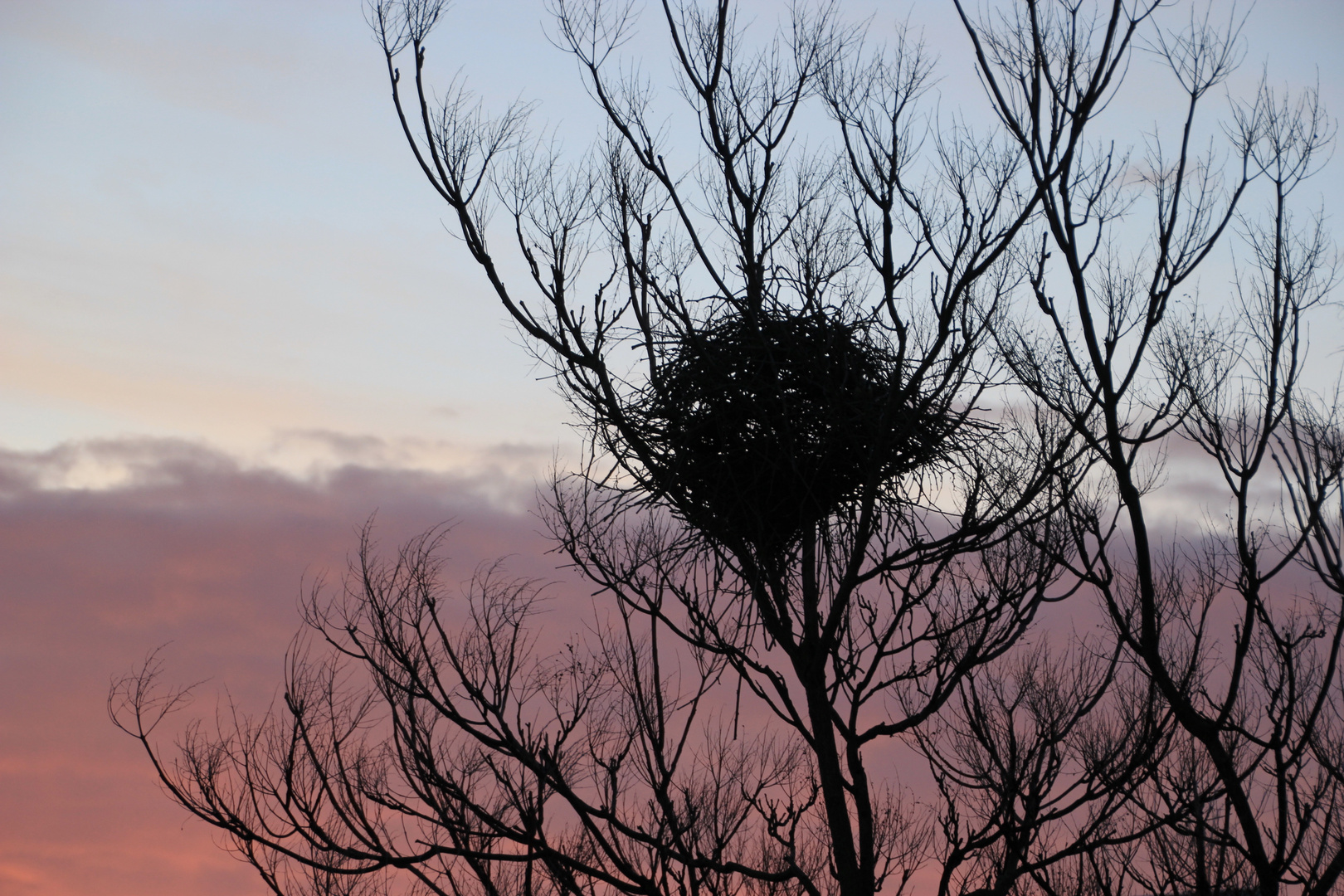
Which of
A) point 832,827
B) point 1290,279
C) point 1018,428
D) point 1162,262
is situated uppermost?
point 1290,279

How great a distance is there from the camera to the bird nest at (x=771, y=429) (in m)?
3.62

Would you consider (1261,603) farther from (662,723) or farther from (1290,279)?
(662,723)

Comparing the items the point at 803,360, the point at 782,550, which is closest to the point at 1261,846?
the point at 782,550

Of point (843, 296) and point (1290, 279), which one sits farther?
point (1290, 279)

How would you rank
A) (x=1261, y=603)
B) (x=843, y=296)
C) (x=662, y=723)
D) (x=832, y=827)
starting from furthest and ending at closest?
(x=1261, y=603) < (x=662, y=723) < (x=843, y=296) < (x=832, y=827)

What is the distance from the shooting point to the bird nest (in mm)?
3621

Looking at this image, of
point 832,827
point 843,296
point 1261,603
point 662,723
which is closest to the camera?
point 832,827

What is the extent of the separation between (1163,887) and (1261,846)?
9.08 ft

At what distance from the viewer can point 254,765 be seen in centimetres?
559

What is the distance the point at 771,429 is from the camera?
3514 mm

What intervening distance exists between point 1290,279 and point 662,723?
159 inches

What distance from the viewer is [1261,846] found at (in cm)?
507

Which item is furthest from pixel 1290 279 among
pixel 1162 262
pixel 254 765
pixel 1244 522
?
pixel 254 765

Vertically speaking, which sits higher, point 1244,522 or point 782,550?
point 1244,522
